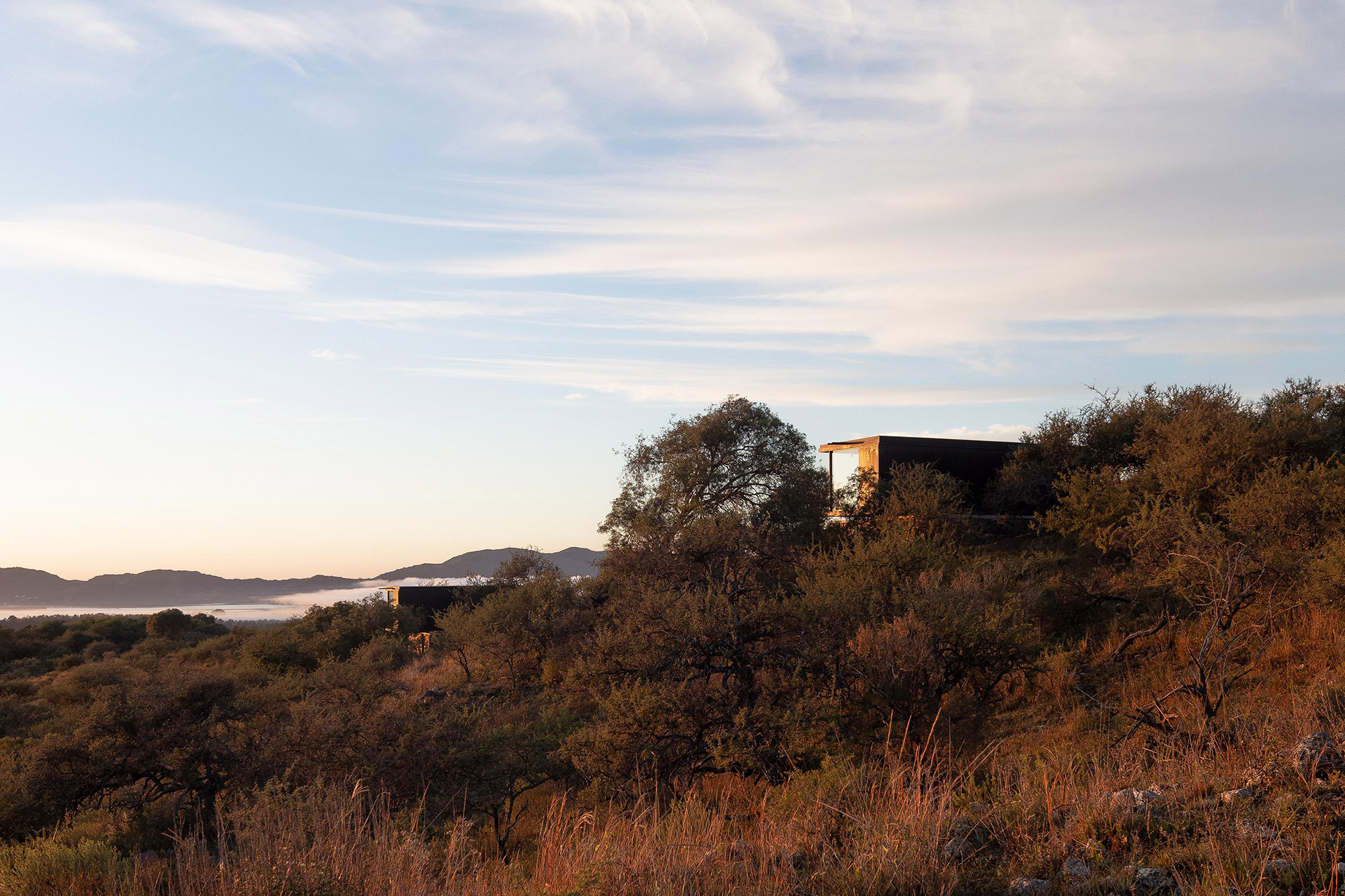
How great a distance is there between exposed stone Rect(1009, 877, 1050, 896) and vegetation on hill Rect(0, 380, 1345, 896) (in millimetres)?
26

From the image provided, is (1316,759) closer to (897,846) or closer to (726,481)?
(897,846)

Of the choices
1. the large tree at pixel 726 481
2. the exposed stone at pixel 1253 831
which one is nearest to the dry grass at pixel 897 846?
the exposed stone at pixel 1253 831

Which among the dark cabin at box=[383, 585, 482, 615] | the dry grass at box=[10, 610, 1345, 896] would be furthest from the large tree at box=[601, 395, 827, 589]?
the dry grass at box=[10, 610, 1345, 896]

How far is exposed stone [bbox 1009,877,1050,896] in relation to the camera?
14.2ft

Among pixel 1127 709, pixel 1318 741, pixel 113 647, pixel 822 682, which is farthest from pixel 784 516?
pixel 113 647

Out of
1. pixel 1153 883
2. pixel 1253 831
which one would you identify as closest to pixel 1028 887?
pixel 1153 883

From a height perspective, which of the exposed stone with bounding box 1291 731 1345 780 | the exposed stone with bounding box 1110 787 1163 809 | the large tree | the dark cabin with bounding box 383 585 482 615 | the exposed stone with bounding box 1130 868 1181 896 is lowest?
the dark cabin with bounding box 383 585 482 615

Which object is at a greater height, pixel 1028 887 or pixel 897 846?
pixel 897 846

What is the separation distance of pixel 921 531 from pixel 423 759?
15.1 m

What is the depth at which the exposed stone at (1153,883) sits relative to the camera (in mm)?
4180

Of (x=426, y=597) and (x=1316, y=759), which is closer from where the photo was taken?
(x=1316, y=759)

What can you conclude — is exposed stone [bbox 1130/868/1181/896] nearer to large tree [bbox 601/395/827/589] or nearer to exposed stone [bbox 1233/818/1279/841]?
exposed stone [bbox 1233/818/1279/841]

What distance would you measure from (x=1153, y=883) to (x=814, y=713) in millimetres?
6577

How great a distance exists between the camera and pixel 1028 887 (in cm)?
438
